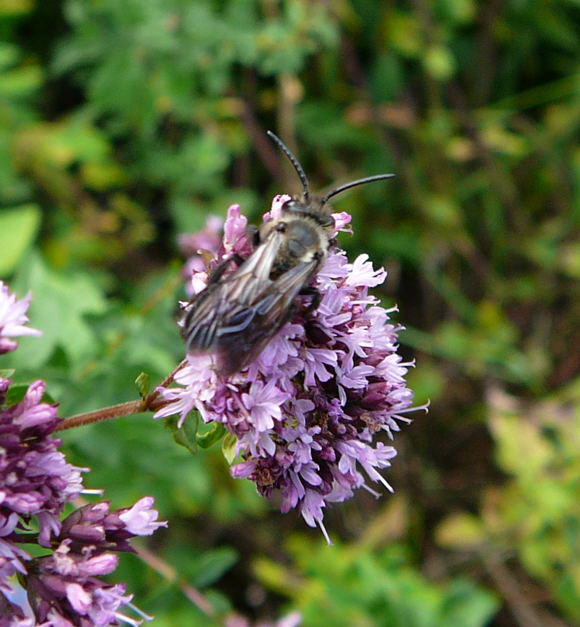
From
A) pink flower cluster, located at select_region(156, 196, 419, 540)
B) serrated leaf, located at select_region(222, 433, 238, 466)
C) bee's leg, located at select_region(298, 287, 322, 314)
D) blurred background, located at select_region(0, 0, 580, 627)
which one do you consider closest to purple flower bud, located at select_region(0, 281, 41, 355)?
pink flower cluster, located at select_region(156, 196, 419, 540)

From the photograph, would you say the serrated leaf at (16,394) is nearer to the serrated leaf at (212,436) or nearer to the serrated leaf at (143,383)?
the serrated leaf at (143,383)

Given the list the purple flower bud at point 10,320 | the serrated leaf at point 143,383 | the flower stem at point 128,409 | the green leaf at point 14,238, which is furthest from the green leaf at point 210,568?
the green leaf at point 14,238

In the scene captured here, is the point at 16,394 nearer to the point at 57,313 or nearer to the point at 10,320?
the point at 10,320

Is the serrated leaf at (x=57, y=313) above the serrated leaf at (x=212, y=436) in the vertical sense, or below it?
below

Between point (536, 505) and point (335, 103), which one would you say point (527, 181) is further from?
point (536, 505)

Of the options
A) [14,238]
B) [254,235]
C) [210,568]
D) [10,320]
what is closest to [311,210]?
[254,235]
